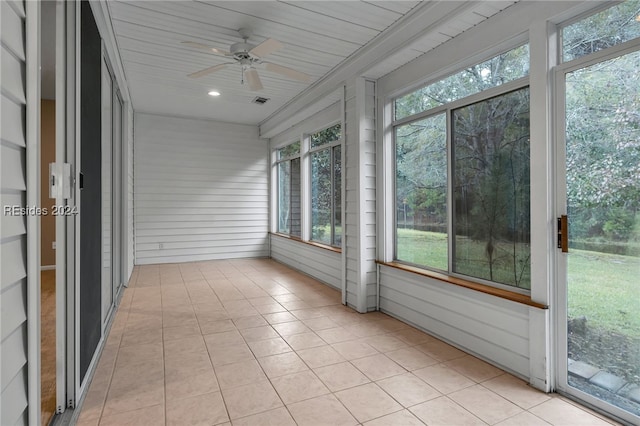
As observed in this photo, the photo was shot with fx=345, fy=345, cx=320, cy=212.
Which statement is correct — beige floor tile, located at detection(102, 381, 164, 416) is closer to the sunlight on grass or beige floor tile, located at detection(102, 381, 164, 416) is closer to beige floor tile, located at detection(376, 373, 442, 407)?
beige floor tile, located at detection(376, 373, 442, 407)

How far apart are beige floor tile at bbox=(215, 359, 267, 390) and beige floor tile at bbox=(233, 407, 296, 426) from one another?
39 centimetres

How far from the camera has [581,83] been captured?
217cm

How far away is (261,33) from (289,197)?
3.85m

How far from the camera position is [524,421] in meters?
1.96

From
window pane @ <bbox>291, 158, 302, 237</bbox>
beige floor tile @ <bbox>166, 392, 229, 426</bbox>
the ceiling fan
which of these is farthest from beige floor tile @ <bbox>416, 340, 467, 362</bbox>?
window pane @ <bbox>291, 158, 302, 237</bbox>

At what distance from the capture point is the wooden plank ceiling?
2.78 metres

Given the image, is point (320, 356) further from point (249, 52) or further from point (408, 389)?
point (249, 52)

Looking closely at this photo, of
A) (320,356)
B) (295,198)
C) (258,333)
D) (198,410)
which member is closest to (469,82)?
(320,356)

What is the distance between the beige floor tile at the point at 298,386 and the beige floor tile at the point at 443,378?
28.9 inches

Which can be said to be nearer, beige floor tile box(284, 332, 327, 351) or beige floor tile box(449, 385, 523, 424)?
beige floor tile box(449, 385, 523, 424)

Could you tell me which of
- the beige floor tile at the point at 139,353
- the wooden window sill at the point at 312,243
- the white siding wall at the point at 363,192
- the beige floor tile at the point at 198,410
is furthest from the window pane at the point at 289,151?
the beige floor tile at the point at 198,410

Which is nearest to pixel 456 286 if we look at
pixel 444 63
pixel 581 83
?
pixel 581 83

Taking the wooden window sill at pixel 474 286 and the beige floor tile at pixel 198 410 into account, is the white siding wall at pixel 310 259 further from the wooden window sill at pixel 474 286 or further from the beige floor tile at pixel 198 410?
the beige floor tile at pixel 198 410

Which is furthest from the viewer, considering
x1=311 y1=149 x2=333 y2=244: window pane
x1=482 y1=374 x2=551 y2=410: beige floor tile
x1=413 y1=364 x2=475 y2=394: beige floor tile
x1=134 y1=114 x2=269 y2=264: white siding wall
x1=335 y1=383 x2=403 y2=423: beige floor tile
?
x1=134 y1=114 x2=269 y2=264: white siding wall
